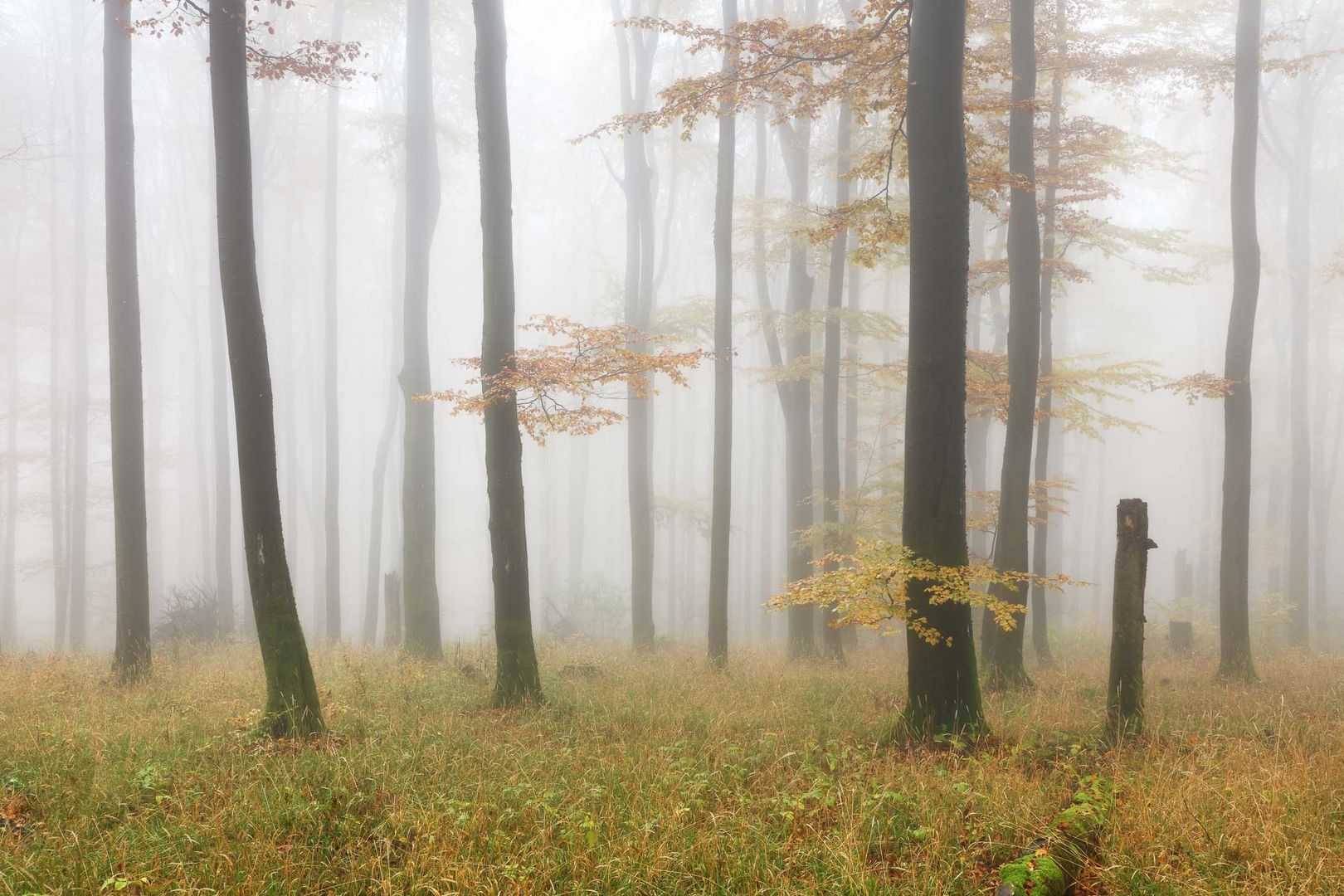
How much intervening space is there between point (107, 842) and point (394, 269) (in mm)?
22480

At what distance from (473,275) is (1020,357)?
111ft

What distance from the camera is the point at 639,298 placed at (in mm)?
17812

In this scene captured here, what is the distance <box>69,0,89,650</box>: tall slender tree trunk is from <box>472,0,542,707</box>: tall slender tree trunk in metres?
17.5

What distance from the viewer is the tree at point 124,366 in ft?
32.6

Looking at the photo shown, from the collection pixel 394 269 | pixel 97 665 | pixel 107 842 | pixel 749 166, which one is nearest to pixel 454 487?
pixel 394 269

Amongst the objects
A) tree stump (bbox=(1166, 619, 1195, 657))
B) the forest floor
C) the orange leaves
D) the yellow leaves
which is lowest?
tree stump (bbox=(1166, 619, 1195, 657))

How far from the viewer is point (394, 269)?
24719 millimetres

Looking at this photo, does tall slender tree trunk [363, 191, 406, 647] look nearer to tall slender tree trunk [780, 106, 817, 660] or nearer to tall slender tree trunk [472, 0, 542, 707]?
tall slender tree trunk [780, 106, 817, 660]

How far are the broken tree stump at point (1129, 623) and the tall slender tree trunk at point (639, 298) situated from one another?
9.58 meters

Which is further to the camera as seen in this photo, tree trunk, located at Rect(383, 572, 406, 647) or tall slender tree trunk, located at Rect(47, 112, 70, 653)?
tall slender tree trunk, located at Rect(47, 112, 70, 653)

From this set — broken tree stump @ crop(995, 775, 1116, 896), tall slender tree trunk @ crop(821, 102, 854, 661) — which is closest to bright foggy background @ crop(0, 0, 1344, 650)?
tall slender tree trunk @ crop(821, 102, 854, 661)

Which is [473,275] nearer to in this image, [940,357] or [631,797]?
[940,357]

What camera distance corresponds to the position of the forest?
15.4 ft

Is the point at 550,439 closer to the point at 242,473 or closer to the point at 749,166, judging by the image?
the point at 749,166
